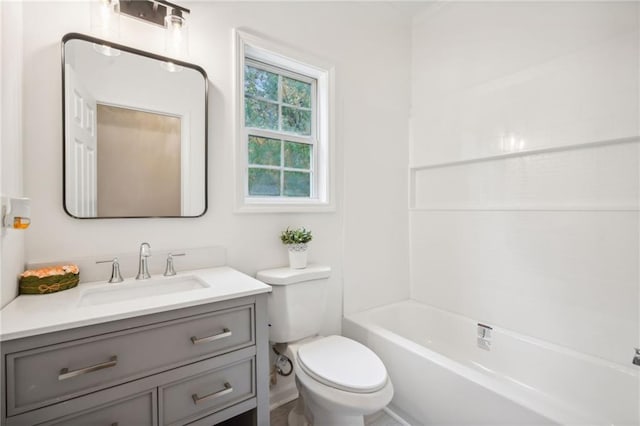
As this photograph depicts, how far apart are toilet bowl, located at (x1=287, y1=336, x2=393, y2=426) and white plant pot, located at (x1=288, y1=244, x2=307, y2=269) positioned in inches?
16.5

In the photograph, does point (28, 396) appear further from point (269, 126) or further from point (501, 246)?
point (501, 246)

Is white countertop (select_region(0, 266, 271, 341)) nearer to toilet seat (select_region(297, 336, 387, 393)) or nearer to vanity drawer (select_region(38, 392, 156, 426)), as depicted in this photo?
vanity drawer (select_region(38, 392, 156, 426))

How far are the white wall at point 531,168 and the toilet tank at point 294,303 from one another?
44.4 inches

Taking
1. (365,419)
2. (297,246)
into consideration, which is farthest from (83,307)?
(365,419)

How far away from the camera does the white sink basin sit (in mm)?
1183

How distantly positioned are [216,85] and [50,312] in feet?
4.03

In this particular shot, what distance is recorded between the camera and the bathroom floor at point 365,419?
1.68 m

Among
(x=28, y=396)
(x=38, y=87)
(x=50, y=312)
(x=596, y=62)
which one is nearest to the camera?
(x=28, y=396)


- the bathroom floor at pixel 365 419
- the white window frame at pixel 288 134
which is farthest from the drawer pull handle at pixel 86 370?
the bathroom floor at pixel 365 419

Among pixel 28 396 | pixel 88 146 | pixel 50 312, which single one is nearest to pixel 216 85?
pixel 88 146

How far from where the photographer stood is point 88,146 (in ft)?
4.22

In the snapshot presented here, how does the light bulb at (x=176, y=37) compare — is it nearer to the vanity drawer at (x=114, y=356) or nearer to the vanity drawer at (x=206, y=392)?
the vanity drawer at (x=114, y=356)

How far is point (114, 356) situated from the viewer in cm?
92

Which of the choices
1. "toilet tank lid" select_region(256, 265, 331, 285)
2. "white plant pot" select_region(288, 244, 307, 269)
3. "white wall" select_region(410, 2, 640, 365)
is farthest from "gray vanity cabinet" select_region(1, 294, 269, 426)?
"white wall" select_region(410, 2, 640, 365)
